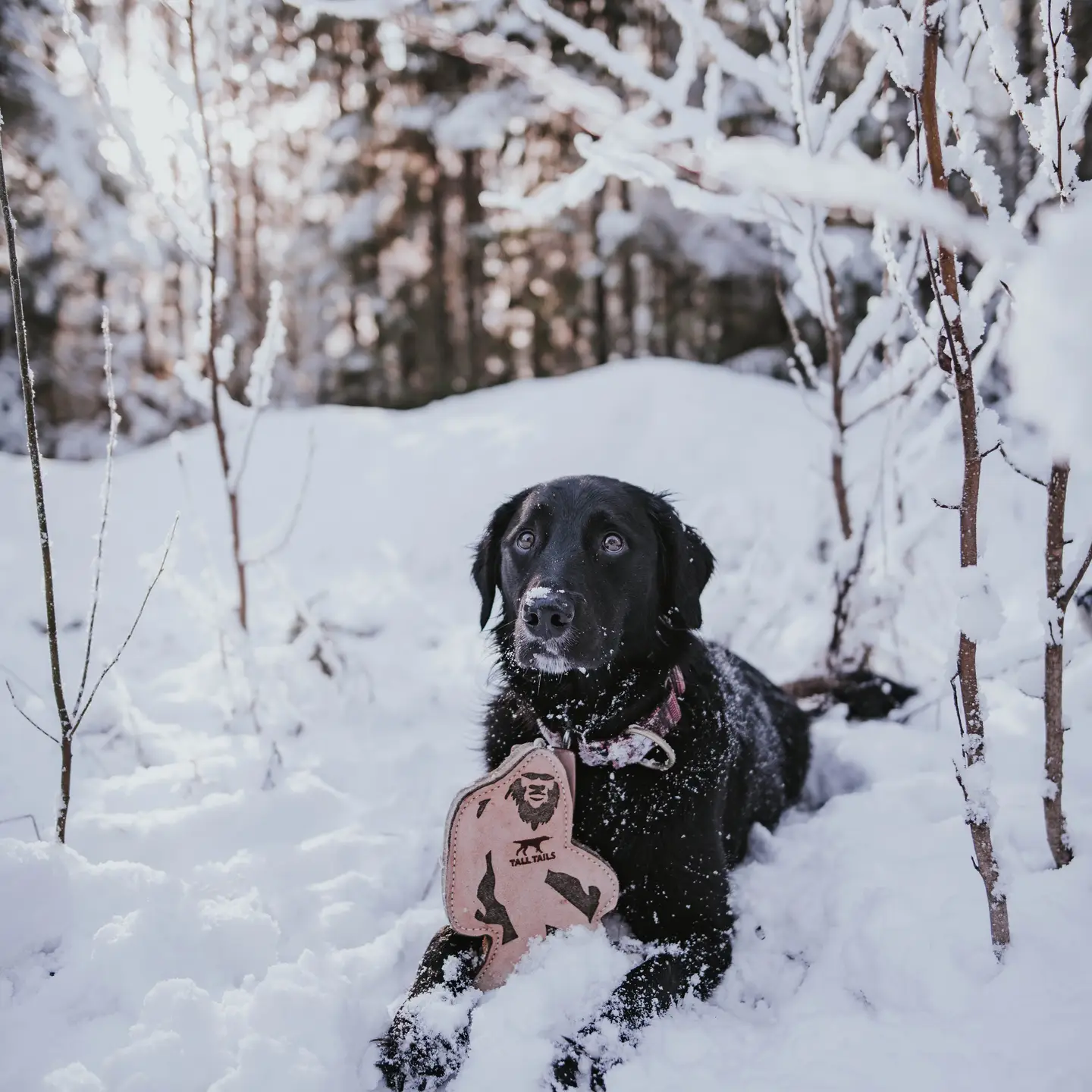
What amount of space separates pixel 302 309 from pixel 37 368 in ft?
24.2

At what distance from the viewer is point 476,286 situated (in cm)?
1555

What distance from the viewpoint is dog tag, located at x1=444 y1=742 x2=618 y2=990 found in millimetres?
1911

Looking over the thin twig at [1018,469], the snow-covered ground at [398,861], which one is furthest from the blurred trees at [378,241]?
the thin twig at [1018,469]

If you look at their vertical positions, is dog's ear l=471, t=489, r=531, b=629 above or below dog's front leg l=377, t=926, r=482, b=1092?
above

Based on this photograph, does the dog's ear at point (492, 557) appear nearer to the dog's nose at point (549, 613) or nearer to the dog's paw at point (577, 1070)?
the dog's nose at point (549, 613)

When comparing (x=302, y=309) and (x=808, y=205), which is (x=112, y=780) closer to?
(x=808, y=205)

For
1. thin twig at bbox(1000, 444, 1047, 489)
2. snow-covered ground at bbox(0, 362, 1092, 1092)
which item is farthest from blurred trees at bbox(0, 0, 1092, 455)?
thin twig at bbox(1000, 444, 1047, 489)

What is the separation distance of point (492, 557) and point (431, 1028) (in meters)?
1.41

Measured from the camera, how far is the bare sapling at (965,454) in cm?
140

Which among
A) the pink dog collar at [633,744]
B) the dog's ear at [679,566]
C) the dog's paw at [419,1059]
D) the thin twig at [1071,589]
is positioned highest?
the thin twig at [1071,589]

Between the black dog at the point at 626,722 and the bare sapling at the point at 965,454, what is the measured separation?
0.71 metres

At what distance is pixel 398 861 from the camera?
2453 mm

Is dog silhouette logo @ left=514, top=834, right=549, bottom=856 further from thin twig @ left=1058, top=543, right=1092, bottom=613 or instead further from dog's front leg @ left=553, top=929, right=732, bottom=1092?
thin twig @ left=1058, top=543, right=1092, bottom=613

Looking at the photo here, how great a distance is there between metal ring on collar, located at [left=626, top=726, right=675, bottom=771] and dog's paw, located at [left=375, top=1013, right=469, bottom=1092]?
76 cm
